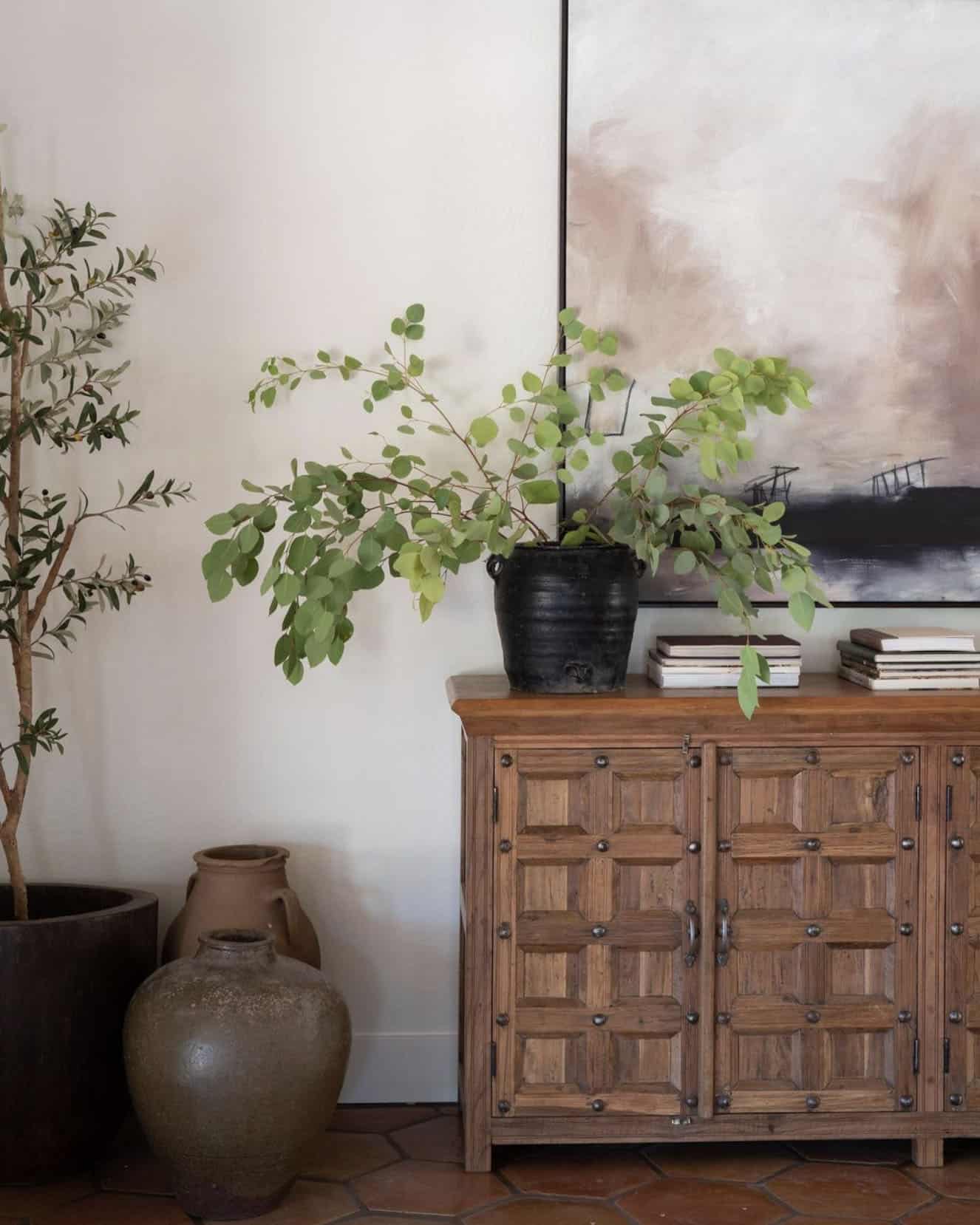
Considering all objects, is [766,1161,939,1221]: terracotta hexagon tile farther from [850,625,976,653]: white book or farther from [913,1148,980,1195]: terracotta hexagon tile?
[850,625,976,653]: white book

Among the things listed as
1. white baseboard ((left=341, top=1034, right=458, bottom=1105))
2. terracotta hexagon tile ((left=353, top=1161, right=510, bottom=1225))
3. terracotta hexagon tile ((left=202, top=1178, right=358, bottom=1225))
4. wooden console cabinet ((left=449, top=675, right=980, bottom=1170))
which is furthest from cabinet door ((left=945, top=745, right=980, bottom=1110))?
terracotta hexagon tile ((left=202, top=1178, right=358, bottom=1225))

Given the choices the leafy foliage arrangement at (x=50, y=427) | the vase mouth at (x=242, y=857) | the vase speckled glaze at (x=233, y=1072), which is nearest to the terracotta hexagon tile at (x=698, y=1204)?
the vase speckled glaze at (x=233, y=1072)

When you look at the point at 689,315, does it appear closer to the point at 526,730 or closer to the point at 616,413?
the point at 616,413

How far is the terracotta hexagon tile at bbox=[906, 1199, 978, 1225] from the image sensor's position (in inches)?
101

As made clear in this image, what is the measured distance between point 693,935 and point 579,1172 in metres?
0.55

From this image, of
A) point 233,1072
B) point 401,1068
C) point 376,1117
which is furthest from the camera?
point 401,1068

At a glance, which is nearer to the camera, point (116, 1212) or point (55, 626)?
point (116, 1212)

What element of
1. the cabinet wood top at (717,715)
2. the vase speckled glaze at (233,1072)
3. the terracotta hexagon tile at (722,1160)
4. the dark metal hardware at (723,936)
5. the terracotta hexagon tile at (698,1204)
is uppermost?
the cabinet wood top at (717,715)

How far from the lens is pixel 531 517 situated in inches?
125

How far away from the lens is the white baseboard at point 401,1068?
3.18 meters

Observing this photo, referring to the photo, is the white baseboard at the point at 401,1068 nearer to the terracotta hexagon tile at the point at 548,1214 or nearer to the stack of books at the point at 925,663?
the terracotta hexagon tile at the point at 548,1214

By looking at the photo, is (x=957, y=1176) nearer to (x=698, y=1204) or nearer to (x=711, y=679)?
(x=698, y=1204)

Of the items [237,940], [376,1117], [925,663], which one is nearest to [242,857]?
[237,940]

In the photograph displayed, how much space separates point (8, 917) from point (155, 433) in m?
1.12
